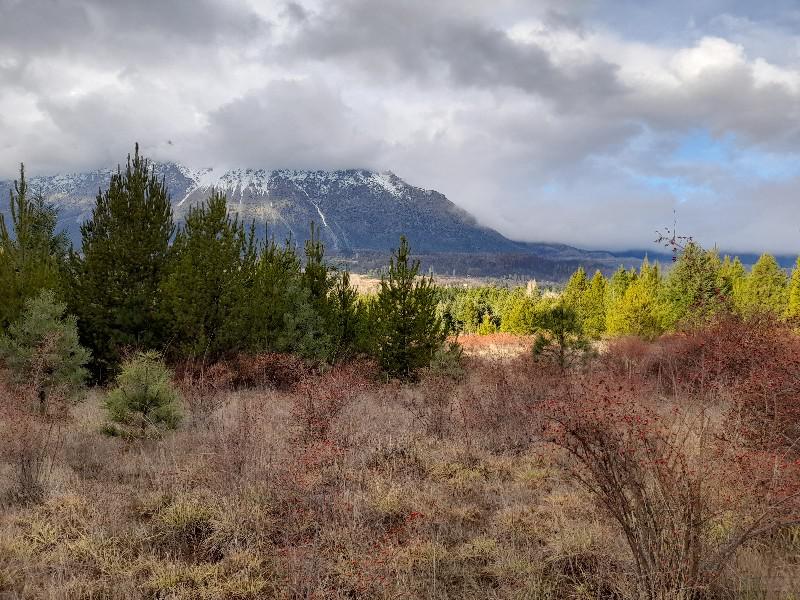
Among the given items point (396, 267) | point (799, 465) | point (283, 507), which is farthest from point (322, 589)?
point (396, 267)

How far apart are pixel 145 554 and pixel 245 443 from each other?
6.48 feet

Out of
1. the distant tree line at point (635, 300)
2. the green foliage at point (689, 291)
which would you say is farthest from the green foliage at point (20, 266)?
the distant tree line at point (635, 300)

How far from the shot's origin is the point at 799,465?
3.49 m

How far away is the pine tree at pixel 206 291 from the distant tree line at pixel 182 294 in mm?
28

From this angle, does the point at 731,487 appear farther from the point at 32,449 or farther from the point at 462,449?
the point at 32,449

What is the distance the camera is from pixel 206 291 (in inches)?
561

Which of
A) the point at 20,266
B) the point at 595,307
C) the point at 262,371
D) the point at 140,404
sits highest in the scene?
the point at 20,266

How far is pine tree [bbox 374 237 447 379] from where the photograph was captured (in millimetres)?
16078

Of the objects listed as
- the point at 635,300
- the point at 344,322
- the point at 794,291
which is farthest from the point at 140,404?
the point at 794,291

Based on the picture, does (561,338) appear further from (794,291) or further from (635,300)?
(794,291)

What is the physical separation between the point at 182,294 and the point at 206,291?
61cm

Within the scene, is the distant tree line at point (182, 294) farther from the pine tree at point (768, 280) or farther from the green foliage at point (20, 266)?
the pine tree at point (768, 280)

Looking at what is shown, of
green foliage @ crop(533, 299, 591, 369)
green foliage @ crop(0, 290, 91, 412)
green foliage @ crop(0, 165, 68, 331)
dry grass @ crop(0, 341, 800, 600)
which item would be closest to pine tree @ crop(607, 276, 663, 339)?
green foliage @ crop(533, 299, 591, 369)

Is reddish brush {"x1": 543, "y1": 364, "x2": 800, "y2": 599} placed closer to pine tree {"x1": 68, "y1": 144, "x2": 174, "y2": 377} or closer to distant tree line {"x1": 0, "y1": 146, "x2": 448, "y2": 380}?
distant tree line {"x1": 0, "y1": 146, "x2": 448, "y2": 380}
